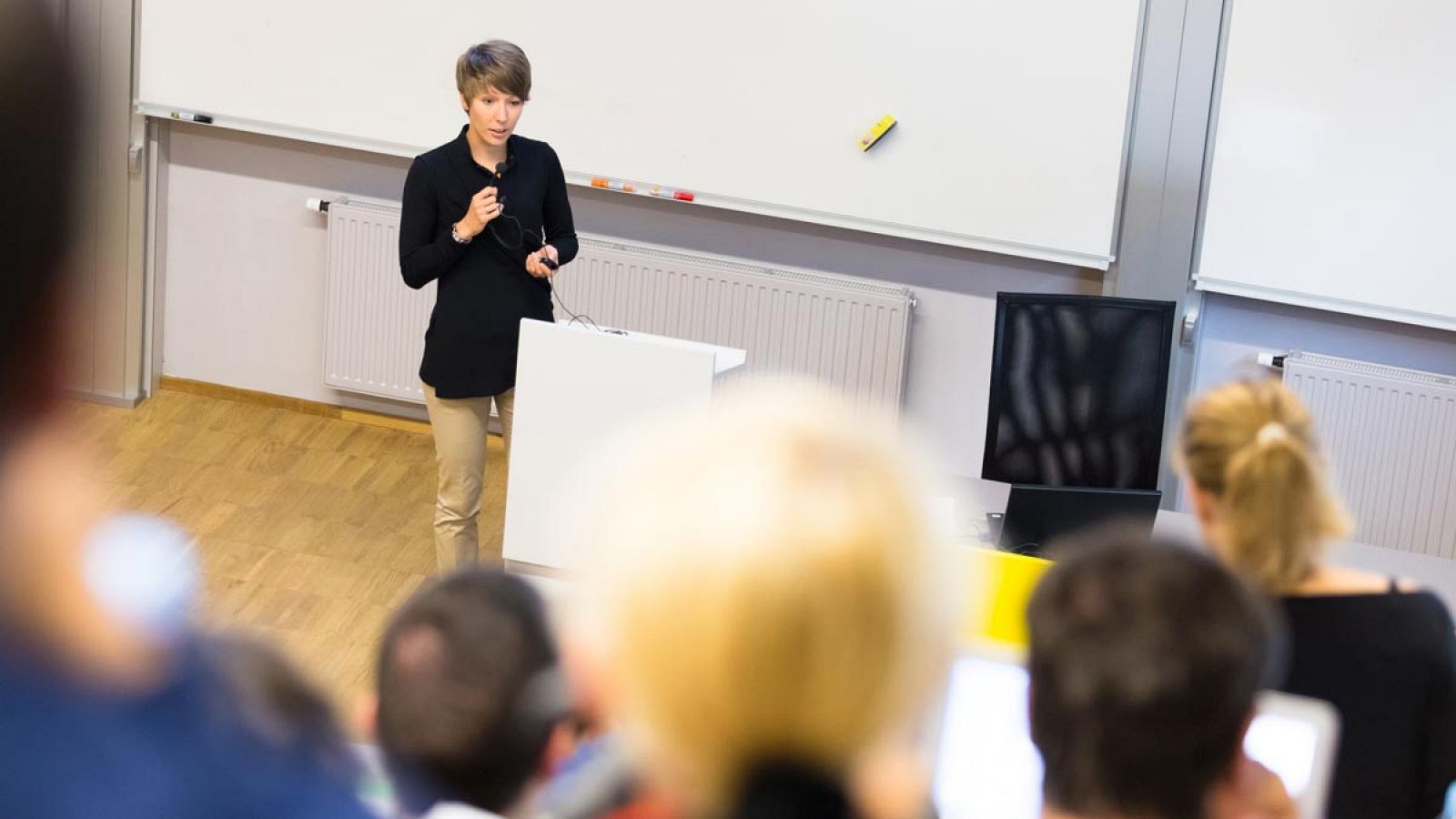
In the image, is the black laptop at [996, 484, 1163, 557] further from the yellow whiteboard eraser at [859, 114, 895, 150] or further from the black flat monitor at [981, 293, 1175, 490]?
the yellow whiteboard eraser at [859, 114, 895, 150]

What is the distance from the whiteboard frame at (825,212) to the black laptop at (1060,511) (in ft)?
6.43

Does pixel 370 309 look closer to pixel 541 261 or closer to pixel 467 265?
pixel 467 265

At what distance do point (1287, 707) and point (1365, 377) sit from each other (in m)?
3.41

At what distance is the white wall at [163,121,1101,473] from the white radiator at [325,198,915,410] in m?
0.09

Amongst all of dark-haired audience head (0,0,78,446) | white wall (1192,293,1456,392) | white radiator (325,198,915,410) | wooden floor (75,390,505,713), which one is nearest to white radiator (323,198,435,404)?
white radiator (325,198,915,410)

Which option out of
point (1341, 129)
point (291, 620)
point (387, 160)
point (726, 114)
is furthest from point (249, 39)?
point (1341, 129)

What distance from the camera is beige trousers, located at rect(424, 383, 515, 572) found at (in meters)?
3.86

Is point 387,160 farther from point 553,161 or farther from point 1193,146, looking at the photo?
point 1193,146

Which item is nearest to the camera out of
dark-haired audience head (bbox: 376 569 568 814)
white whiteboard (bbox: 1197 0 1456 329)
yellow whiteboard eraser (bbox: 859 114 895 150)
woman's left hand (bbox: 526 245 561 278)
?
dark-haired audience head (bbox: 376 569 568 814)

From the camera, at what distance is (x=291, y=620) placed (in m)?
4.14

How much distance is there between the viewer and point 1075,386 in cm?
383

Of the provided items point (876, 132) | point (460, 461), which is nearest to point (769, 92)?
point (876, 132)

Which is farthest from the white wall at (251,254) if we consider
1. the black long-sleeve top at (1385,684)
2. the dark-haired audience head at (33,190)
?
the dark-haired audience head at (33,190)

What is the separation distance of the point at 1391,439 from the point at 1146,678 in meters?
3.97
